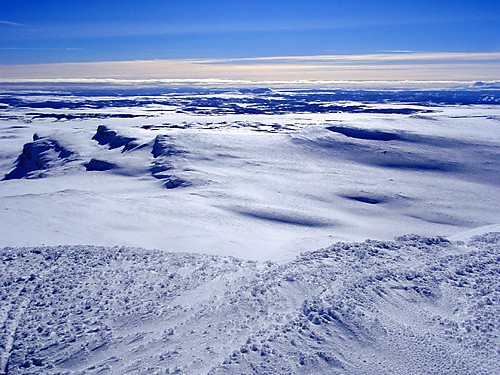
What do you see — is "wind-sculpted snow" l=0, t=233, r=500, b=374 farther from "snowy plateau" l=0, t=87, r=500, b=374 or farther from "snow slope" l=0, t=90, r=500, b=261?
"snow slope" l=0, t=90, r=500, b=261

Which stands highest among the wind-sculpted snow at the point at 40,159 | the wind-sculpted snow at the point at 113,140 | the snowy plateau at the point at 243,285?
the snowy plateau at the point at 243,285

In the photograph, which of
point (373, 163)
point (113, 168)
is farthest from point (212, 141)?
point (373, 163)

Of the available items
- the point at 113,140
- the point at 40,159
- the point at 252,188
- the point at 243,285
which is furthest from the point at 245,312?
the point at 40,159

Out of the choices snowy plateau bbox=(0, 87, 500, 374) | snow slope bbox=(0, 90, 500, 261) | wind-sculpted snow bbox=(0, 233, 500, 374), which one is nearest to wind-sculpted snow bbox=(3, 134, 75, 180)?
snow slope bbox=(0, 90, 500, 261)

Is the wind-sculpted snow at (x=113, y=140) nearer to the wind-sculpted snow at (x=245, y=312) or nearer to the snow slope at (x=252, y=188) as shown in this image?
the snow slope at (x=252, y=188)

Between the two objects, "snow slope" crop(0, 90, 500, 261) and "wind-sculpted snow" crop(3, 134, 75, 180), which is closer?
"snow slope" crop(0, 90, 500, 261)

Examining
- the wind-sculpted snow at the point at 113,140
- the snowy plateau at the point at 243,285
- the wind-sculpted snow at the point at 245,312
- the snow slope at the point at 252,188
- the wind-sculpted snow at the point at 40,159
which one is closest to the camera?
the wind-sculpted snow at the point at 245,312

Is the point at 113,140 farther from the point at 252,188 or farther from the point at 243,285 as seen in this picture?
the point at 243,285

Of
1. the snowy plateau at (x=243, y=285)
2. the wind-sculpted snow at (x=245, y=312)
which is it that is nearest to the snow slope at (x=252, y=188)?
the snowy plateau at (x=243, y=285)

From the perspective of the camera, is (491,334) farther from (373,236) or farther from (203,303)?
(373,236)
